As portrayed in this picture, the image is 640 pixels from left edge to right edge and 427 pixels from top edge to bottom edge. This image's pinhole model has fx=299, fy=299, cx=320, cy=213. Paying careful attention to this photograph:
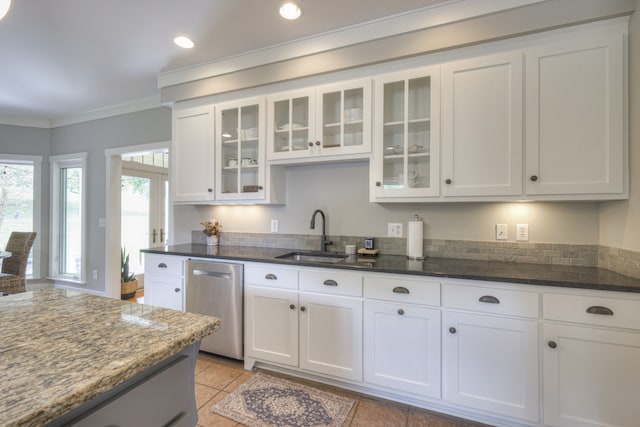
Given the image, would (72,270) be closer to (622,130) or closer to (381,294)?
(381,294)

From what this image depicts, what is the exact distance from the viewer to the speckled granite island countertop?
54cm

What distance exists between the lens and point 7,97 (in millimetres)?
3602

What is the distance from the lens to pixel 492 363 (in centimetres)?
170

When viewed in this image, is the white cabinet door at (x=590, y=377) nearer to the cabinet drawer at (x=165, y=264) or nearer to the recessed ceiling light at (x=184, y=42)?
the cabinet drawer at (x=165, y=264)

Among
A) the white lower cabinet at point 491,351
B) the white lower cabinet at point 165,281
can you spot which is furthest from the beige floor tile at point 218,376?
the white lower cabinet at point 491,351

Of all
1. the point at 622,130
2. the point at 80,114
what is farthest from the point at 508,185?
the point at 80,114

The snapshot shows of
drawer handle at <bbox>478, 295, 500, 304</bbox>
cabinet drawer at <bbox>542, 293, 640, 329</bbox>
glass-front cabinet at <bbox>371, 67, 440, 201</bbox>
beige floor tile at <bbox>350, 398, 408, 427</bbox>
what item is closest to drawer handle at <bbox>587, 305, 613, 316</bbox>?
cabinet drawer at <bbox>542, 293, 640, 329</bbox>

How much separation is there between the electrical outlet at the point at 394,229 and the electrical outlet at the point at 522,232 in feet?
2.71

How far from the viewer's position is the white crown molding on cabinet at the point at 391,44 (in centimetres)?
178

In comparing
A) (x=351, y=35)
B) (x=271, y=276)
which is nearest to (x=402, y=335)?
(x=271, y=276)

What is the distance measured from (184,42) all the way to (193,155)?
0.98m

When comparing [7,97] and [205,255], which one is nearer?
[205,255]

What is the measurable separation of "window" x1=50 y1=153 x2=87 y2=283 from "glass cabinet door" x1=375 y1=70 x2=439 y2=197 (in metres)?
4.48

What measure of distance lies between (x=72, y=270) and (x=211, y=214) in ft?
9.56
